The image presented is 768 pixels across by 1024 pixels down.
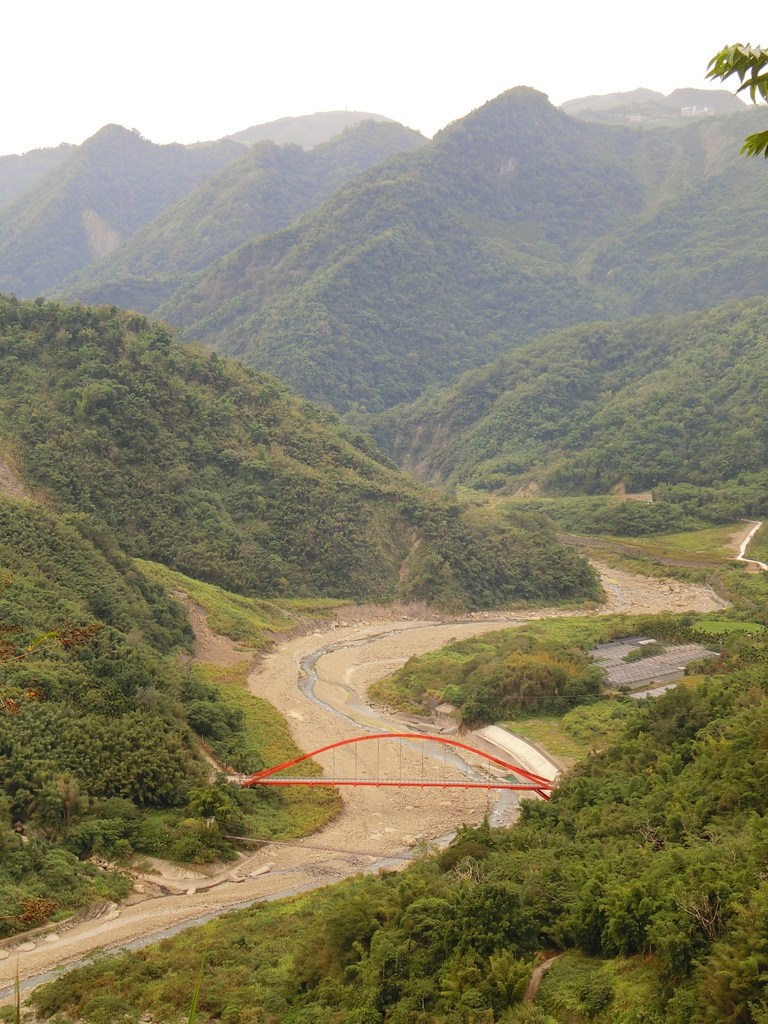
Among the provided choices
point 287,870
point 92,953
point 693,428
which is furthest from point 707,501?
point 92,953

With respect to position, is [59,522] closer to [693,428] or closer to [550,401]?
[693,428]

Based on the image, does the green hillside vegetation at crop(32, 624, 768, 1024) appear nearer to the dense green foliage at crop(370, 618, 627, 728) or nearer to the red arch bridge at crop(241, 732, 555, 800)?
the red arch bridge at crop(241, 732, 555, 800)

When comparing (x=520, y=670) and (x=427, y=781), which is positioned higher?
(x=520, y=670)

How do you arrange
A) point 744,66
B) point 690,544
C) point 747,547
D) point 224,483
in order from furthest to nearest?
point 690,544 → point 747,547 → point 224,483 → point 744,66

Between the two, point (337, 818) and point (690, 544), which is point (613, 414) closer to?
point (690, 544)

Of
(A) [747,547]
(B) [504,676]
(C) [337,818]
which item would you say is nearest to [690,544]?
(A) [747,547]
